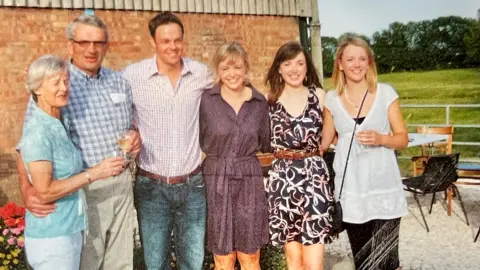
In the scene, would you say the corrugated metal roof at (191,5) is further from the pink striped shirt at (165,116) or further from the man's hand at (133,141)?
the man's hand at (133,141)

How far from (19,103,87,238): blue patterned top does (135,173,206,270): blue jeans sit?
1.34 ft

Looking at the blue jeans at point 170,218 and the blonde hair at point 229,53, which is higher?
the blonde hair at point 229,53

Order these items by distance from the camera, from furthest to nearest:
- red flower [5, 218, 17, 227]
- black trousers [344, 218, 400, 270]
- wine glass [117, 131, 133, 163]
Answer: red flower [5, 218, 17, 227]
black trousers [344, 218, 400, 270]
wine glass [117, 131, 133, 163]

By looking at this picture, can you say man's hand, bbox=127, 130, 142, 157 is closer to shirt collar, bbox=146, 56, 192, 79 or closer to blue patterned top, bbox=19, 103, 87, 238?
blue patterned top, bbox=19, 103, 87, 238

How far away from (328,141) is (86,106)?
952mm

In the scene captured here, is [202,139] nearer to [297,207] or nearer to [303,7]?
[297,207]

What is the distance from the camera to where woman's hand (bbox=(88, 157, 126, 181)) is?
2014mm

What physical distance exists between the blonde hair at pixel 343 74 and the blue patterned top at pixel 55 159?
1.01 metres

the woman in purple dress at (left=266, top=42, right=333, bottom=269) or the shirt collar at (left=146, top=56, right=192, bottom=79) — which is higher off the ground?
the shirt collar at (left=146, top=56, right=192, bottom=79)

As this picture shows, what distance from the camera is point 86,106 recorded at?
2.28 m

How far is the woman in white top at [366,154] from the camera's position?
244 cm

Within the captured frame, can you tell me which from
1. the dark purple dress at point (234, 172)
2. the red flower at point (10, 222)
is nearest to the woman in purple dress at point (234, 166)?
the dark purple dress at point (234, 172)

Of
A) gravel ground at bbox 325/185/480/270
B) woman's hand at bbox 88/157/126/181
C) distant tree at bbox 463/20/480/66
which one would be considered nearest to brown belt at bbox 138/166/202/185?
woman's hand at bbox 88/157/126/181

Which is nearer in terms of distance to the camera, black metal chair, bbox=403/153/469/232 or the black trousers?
the black trousers
